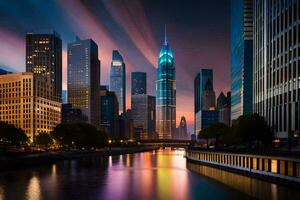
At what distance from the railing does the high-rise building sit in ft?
82.7

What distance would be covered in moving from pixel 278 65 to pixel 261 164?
63.9 meters

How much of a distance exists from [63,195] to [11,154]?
211ft

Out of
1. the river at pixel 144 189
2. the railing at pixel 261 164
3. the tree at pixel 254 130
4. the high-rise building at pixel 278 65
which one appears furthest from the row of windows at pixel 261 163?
the high-rise building at pixel 278 65

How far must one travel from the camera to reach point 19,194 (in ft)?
217

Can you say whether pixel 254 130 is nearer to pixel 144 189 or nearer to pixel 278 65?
pixel 278 65

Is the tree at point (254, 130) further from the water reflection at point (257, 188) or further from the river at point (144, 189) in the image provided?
the water reflection at point (257, 188)

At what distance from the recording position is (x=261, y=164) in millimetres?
77312

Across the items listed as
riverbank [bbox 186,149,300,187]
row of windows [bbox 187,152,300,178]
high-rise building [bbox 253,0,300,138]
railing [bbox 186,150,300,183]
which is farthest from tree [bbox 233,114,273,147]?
riverbank [bbox 186,149,300,187]

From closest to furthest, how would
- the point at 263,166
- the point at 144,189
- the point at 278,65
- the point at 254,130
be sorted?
1. the point at 144,189
2. the point at 263,166
3. the point at 254,130
4. the point at 278,65

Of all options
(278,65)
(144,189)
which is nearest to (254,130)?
(278,65)

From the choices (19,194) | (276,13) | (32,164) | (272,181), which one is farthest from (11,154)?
(276,13)

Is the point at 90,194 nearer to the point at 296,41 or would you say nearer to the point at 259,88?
the point at 296,41

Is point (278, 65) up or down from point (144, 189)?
up

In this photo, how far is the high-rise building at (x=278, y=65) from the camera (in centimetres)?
11962
